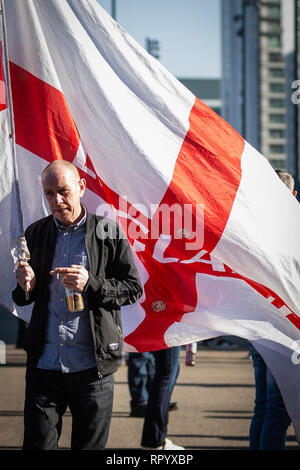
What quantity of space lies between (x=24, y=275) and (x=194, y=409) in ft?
12.9

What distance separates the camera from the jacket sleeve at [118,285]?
3131 mm

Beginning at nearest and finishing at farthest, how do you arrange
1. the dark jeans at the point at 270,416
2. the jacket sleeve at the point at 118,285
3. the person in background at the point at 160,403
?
the jacket sleeve at the point at 118,285 → the dark jeans at the point at 270,416 → the person in background at the point at 160,403

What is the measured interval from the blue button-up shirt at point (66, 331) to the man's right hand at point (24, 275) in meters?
0.12

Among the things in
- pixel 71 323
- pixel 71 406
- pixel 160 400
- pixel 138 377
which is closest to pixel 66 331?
pixel 71 323

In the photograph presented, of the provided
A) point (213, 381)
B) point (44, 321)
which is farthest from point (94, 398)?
point (213, 381)

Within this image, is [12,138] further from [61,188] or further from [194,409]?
[194,409]

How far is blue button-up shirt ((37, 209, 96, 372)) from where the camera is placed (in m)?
3.16

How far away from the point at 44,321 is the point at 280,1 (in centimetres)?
8165

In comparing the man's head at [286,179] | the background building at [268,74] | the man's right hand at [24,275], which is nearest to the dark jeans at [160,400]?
the man's head at [286,179]

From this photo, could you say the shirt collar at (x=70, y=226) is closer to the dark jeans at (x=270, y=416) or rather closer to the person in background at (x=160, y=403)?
the dark jeans at (x=270, y=416)

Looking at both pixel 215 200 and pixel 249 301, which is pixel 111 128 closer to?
pixel 215 200

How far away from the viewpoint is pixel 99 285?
313 cm

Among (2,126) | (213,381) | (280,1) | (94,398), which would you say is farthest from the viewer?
(280,1)

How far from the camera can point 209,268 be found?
3992 millimetres
